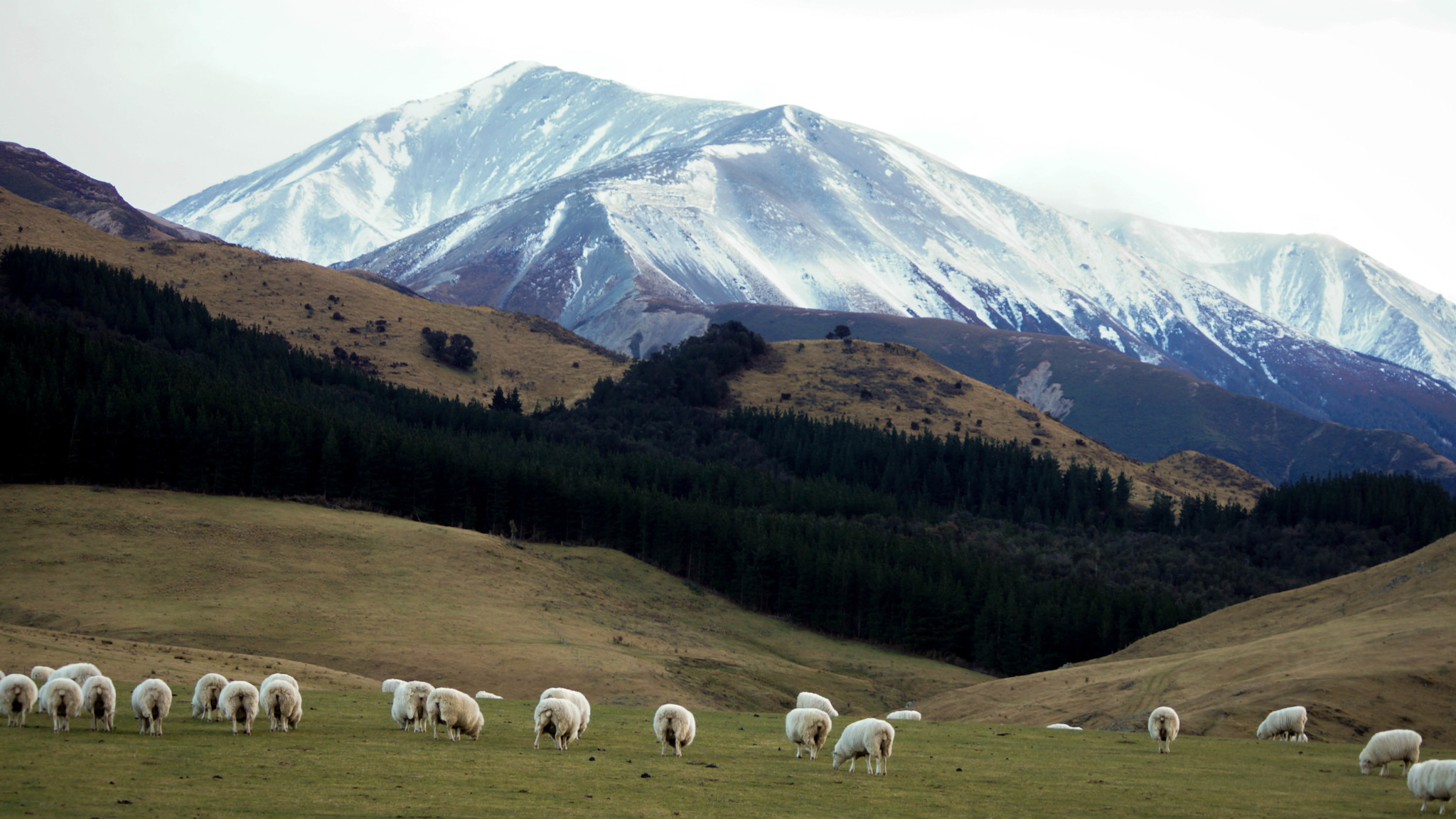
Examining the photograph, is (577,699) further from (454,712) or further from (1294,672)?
(1294,672)

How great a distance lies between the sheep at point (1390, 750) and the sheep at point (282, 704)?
89.2 ft

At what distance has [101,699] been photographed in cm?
2594

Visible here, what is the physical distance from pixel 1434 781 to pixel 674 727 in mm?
16644

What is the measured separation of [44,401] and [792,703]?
204 feet

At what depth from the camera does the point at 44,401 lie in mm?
81375

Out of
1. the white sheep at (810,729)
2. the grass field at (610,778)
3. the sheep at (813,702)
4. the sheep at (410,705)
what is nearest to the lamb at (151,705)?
the grass field at (610,778)

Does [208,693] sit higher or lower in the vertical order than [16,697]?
lower

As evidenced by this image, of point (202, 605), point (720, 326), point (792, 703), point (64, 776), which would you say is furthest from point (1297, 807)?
point (720, 326)

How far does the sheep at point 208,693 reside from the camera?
2931cm

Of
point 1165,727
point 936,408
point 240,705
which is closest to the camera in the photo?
point 240,705

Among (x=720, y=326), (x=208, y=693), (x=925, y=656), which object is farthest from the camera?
(x=720, y=326)

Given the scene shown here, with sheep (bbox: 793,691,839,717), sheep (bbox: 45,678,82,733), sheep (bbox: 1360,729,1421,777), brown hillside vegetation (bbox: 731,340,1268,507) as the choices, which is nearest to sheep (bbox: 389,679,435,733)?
sheep (bbox: 45,678,82,733)

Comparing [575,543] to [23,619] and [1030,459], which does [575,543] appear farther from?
[1030,459]

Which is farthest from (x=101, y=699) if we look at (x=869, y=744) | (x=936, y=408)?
(x=936, y=408)
